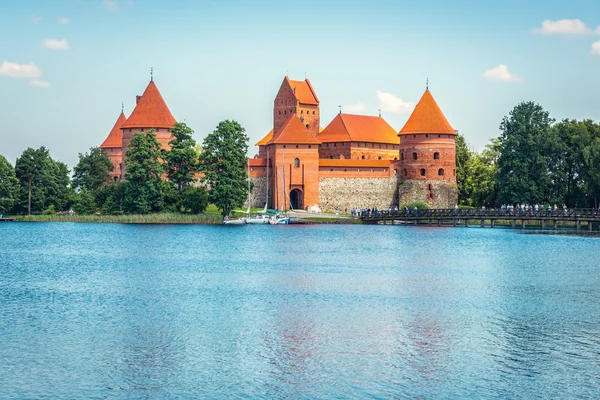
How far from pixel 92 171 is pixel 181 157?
518 inches

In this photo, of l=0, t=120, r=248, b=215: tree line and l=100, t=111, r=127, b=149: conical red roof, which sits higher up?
l=100, t=111, r=127, b=149: conical red roof

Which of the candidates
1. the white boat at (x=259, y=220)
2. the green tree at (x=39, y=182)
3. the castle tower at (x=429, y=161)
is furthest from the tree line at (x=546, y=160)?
the green tree at (x=39, y=182)

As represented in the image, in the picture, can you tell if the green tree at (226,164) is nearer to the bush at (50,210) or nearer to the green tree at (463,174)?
the bush at (50,210)

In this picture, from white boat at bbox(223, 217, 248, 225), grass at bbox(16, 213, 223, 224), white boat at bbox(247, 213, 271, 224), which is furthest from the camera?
white boat at bbox(247, 213, 271, 224)

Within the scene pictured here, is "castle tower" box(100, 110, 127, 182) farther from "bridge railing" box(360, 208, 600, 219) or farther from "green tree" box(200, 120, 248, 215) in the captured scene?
"bridge railing" box(360, 208, 600, 219)

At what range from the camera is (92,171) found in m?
63.6

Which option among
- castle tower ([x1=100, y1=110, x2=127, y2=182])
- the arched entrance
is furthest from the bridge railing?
castle tower ([x1=100, y1=110, x2=127, y2=182])

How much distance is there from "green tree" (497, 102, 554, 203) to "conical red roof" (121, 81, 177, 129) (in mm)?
22472

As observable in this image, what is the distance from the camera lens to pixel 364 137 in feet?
224

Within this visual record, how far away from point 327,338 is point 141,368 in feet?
12.6

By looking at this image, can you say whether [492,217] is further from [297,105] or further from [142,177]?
[297,105]

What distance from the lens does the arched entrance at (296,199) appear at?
196 feet

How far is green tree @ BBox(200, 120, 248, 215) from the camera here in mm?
51312

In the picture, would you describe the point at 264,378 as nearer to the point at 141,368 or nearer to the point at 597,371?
the point at 141,368
